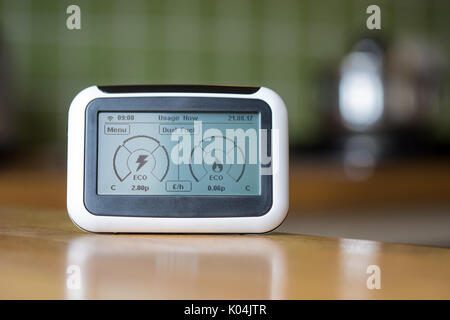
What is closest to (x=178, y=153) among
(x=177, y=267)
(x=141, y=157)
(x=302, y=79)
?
(x=141, y=157)

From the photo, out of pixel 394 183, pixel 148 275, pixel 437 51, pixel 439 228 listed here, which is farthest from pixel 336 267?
pixel 437 51

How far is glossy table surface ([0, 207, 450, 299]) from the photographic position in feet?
1.06

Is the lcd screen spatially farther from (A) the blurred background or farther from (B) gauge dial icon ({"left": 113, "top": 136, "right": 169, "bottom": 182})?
(A) the blurred background

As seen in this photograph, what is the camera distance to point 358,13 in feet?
7.47

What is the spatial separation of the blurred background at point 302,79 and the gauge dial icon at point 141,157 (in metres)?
0.86

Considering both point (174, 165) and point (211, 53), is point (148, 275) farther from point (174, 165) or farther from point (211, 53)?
point (211, 53)

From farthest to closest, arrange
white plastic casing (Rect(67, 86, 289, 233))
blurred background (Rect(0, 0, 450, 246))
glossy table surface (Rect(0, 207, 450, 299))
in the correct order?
blurred background (Rect(0, 0, 450, 246)), white plastic casing (Rect(67, 86, 289, 233)), glossy table surface (Rect(0, 207, 450, 299))

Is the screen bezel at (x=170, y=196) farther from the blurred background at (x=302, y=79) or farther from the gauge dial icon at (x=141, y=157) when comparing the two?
the blurred background at (x=302, y=79)

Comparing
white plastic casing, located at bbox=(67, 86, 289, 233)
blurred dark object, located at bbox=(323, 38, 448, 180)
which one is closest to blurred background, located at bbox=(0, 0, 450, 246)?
blurred dark object, located at bbox=(323, 38, 448, 180)

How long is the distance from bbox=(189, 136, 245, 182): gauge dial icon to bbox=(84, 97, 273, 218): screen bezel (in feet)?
0.07

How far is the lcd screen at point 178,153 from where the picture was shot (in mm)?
548

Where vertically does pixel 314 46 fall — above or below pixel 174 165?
above

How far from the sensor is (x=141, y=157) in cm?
55

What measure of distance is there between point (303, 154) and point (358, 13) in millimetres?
808
